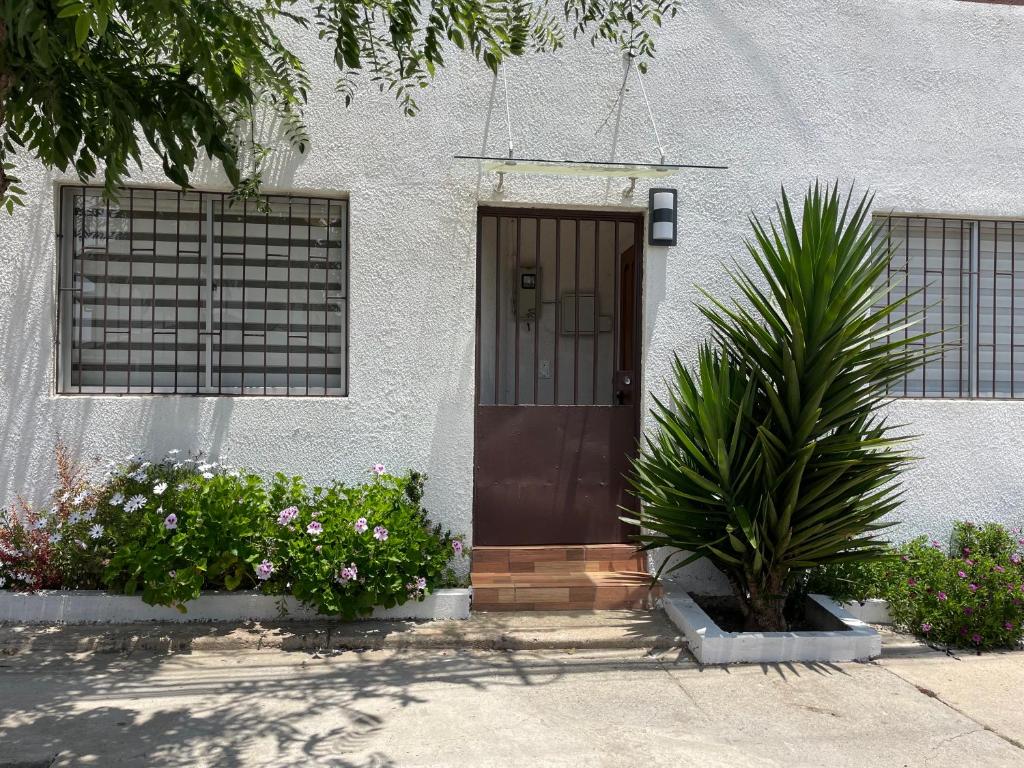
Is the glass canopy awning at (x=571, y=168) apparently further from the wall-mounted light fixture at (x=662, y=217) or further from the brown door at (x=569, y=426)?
the brown door at (x=569, y=426)

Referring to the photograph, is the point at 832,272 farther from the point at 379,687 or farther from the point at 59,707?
the point at 59,707

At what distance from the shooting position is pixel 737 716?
3.97 metres

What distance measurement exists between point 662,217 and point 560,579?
256cm

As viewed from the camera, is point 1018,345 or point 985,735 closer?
point 985,735

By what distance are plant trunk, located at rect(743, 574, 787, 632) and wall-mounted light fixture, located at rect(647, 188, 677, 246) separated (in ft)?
7.56

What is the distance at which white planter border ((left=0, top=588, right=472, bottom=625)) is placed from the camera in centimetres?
488

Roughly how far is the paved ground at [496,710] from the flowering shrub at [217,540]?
0.42 metres

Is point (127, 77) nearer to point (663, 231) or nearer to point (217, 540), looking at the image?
point (217, 540)

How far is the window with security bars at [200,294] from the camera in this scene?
5375 millimetres

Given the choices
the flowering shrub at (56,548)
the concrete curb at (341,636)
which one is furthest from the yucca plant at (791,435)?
the flowering shrub at (56,548)

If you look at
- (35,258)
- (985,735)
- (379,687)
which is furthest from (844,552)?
(35,258)

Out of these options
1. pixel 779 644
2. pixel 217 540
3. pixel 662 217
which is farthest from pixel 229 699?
pixel 662 217

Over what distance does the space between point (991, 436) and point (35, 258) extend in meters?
6.67

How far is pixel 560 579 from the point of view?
547 cm
